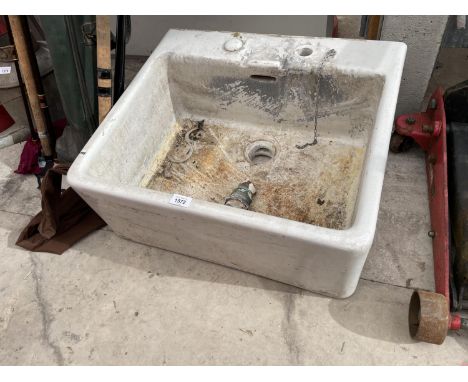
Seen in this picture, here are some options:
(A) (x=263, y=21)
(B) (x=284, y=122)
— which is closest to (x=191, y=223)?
(B) (x=284, y=122)

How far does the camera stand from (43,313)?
5.49 feet

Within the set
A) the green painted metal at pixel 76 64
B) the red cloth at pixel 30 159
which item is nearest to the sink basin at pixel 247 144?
the green painted metal at pixel 76 64

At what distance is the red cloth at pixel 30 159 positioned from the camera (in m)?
2.17

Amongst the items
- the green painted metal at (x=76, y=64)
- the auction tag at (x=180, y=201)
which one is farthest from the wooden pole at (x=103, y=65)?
the auction tag at (x=180, y=201)

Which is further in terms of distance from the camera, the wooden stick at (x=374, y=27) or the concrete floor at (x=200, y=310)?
the wooden stick at (x=374, y=27)

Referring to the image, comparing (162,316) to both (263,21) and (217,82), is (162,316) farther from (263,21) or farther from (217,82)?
(263,21)

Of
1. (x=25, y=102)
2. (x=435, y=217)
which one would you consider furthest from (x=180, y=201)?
(x=25, y=102)

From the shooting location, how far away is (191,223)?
1.35m

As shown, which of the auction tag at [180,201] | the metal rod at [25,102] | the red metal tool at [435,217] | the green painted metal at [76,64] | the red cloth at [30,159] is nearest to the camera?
the auction tag at [180,201]

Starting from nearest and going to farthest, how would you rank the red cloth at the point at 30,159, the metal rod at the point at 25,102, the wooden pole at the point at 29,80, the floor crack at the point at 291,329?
the floor crack at the point at 291,329, the wooden pole at the point at 29,80, the metal rod at the point at 25,102, the red cloth at the point at 30,159

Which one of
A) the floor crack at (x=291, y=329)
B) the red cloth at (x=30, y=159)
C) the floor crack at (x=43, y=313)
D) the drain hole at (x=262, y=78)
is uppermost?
the drain hole at (x=262, y=78)

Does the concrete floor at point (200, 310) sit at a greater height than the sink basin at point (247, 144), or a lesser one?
lesser

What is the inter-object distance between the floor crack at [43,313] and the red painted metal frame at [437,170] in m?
1.41

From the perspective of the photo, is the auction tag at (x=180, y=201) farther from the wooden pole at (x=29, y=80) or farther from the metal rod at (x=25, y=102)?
the metal rod at (x=25, y=102)
